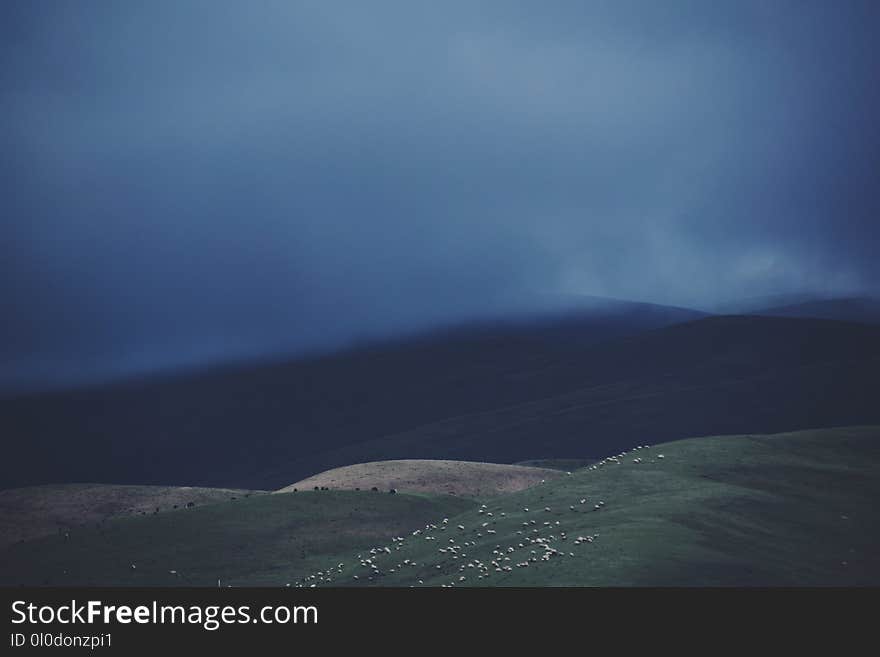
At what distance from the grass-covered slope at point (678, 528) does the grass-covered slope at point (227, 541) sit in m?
8.53

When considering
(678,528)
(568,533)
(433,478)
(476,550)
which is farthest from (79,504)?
(678,528)

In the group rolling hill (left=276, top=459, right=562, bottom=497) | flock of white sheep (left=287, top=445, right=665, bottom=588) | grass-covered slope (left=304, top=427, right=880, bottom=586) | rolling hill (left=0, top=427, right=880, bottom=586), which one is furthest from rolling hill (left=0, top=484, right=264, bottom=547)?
grass-covered slope (left=304, top=427, right=880, bottom=586)

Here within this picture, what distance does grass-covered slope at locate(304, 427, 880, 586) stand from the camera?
43.5 metres

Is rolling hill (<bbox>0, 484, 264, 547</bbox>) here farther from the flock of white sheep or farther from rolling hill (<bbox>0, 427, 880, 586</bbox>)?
the flock of white sheep

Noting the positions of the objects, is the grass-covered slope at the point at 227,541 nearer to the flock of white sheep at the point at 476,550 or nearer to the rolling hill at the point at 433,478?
the flock of white sheep at the point at 476,550

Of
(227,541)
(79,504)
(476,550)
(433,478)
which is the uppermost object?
(79,504)

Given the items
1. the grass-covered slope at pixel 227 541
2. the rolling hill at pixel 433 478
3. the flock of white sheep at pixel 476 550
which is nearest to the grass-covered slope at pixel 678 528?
the flock of white sheep at pixel 476 550

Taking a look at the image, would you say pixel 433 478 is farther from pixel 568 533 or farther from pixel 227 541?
pixel 568 533

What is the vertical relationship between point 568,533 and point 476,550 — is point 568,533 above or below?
above

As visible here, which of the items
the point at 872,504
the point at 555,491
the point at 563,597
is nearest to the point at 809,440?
the point at 872,504

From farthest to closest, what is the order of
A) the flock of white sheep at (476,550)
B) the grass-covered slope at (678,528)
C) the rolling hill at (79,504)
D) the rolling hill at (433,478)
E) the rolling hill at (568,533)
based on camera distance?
the rolling hill at (433,478), the rolling hill at (79,504), the flock of white sheep at (476,550), the rolling hill at (568,533), the grass-covered slope at (678,528)

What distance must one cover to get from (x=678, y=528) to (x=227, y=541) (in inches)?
1494

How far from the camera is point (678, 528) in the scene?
48.8m

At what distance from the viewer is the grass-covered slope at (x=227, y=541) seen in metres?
70.1
